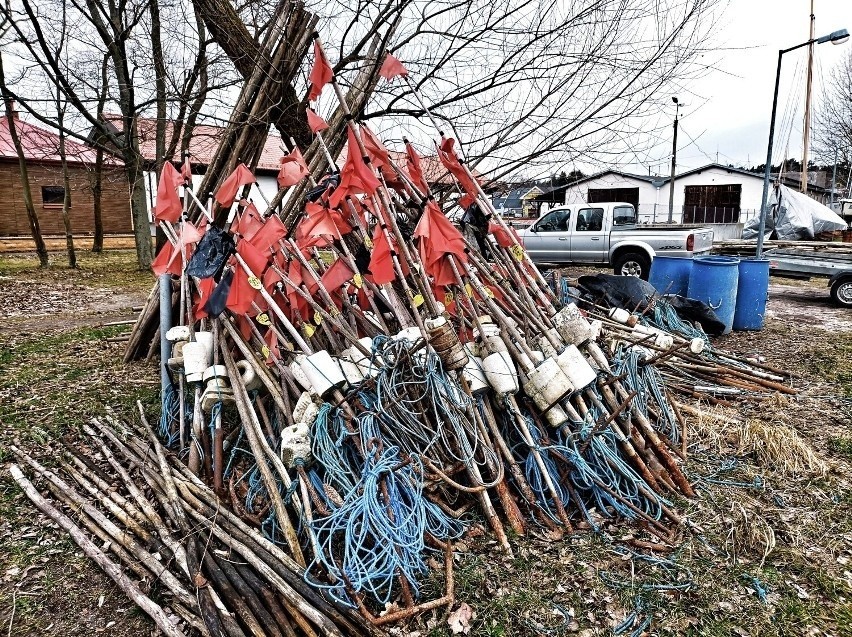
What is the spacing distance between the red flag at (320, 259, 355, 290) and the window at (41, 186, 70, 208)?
2022cm

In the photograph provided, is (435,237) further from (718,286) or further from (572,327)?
(718,286)

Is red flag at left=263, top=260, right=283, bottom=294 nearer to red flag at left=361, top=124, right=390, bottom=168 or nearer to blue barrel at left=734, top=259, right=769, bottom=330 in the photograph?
red flag at left=361, top=124, right=390, bottom=168

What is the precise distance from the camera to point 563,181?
6.96 metres

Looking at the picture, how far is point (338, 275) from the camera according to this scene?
411 cm

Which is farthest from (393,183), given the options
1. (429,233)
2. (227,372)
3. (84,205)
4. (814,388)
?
(84,205)

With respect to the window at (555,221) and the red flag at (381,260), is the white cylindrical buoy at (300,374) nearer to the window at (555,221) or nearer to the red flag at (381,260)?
the red flag at (381,260)

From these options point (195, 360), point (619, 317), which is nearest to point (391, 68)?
point (195, 360)

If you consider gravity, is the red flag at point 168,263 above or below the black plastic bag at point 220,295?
above

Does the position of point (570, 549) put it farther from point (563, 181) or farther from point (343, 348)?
point (563, 181)

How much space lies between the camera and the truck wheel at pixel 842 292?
9906 millimetres

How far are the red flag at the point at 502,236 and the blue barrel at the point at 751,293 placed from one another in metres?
4.75

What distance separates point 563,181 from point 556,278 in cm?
124

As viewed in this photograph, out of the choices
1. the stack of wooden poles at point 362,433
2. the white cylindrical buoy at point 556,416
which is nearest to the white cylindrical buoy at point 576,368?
the stack of wooden poles at point 362,433

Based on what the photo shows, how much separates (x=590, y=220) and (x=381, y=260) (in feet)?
33.7
